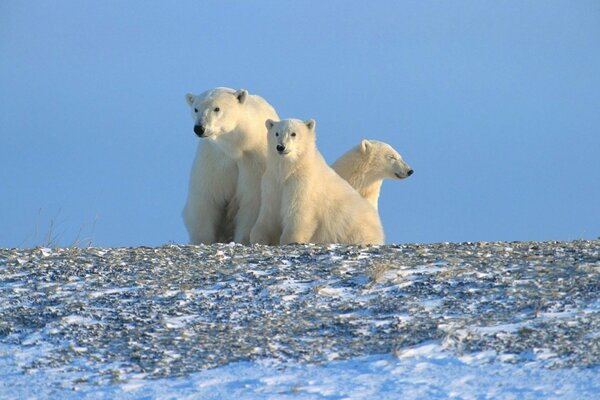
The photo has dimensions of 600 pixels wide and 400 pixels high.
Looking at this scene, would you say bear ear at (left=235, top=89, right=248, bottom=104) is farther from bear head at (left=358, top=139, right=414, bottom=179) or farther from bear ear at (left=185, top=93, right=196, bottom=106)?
bear head at (left=358, top=139, right=414, bottom=179)

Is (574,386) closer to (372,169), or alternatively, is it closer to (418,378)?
(418,378)

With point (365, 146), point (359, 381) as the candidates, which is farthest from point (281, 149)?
point (359, 381)

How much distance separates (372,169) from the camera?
492 inches

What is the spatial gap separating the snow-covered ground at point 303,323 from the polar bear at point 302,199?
155 centimetres

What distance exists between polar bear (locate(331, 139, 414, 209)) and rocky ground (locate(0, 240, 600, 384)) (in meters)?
4.30

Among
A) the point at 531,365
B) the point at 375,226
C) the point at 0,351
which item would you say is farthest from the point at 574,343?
the point at 375,226

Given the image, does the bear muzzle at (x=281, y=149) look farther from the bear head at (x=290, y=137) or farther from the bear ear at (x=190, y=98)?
the bear ear at (x=190, y=98)

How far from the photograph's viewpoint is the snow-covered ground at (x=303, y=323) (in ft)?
17.1

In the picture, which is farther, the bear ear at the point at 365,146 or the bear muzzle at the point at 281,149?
the bear ear at the point at 365,146

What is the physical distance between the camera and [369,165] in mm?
12445

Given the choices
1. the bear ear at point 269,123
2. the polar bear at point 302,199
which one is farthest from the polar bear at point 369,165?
the bear ear at point 269,123

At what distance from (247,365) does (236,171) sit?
17.6 ft

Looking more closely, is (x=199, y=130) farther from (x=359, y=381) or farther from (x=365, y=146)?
(x=359, y=381)

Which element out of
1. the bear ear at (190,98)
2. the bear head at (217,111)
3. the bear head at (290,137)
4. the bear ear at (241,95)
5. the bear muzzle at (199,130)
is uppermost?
the bear ear at (190,98)
